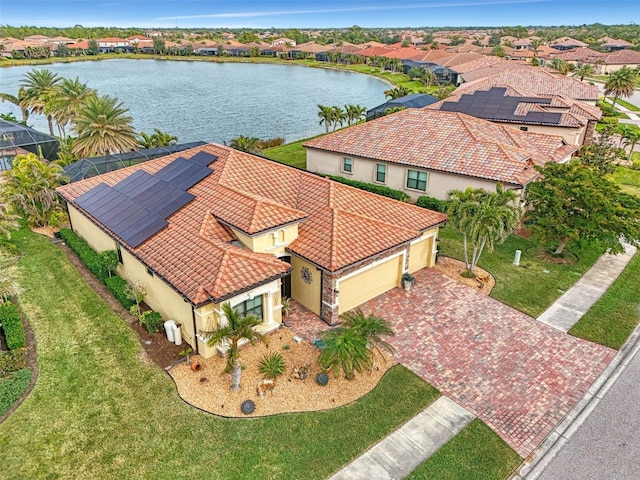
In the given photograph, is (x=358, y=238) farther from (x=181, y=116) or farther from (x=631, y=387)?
(x=181, y=116)

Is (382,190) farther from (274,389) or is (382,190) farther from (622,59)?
(622,59)

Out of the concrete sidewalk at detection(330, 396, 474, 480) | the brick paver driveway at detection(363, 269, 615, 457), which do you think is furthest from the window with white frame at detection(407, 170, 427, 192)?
the concrete sidewalk at detection(330, 396, 474, 480)

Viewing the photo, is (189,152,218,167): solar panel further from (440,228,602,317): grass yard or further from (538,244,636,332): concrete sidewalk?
(538,244,636,332): concrete sidewalk

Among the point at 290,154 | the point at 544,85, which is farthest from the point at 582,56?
the point at 290,154

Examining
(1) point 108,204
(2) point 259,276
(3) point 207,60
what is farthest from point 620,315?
(3) point 207,60

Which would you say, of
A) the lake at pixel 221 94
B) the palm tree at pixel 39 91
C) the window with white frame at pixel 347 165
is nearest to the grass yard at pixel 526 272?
the window with white frame at pixel 347 165

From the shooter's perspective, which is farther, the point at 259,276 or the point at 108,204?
the point at 108,204
